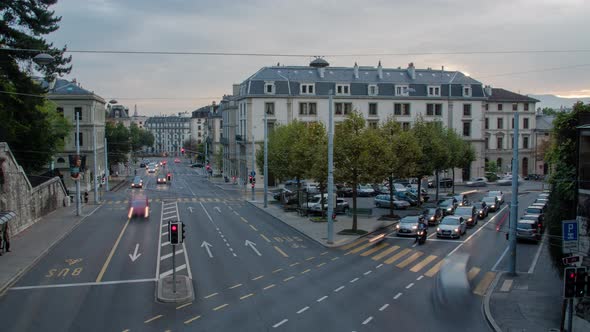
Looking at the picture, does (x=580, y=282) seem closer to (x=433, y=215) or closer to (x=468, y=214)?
(x=468, y=214)

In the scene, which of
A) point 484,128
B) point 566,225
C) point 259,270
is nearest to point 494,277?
point 566,225

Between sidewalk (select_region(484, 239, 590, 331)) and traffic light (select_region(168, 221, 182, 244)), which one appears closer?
sidewalk (select_region(484, 239, 590, 331))

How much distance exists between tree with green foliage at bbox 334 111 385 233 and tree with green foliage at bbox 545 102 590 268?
16.2 meters

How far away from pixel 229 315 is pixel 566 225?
39.7ft

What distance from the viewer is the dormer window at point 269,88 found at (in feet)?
260

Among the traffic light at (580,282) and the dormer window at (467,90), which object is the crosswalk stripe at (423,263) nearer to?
the traffic light at (580,282)

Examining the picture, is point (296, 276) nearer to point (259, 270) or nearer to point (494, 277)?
point (259, 270)

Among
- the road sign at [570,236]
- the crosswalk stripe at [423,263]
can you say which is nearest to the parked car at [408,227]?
the crosswalk stripe at [423,263]

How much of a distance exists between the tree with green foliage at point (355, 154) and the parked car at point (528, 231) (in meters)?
10.2

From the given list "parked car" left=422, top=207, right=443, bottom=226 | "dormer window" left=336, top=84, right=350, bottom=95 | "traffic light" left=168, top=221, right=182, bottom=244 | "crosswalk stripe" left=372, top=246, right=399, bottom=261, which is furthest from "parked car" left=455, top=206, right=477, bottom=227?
"dormer window" left=336, top=84, right=350, bottom=95

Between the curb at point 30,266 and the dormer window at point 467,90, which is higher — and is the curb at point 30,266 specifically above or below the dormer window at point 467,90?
below

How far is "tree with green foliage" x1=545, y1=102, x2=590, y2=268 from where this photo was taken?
72.1 feet

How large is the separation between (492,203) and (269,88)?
126 feet

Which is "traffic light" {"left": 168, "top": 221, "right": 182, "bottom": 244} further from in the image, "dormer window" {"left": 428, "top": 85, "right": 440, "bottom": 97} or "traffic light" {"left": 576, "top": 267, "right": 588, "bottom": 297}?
"dormer window" {"left": 428, "top": 85, "right": 440, "bottom": 97}
